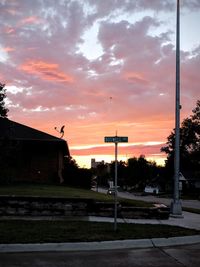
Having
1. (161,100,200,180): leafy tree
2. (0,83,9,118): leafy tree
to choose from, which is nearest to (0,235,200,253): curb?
(0,83,9,118): leafy tree

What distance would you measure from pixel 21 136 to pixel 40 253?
25.9 meters

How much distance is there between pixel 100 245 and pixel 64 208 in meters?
5.99

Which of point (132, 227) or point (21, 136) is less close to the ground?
point (21, 136)

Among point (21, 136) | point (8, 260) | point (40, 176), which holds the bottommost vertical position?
point (8, 260)

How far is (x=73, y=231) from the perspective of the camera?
43.4 feet

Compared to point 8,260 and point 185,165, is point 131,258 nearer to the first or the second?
point 8,260

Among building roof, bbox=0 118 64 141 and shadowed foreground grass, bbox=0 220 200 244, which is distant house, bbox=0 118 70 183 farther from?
shadowed foreground grass, bbox=0 220 200 244

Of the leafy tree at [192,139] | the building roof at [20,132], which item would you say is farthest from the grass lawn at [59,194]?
the leafy tree at [192,139]

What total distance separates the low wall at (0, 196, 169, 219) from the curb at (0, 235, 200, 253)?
4.74m

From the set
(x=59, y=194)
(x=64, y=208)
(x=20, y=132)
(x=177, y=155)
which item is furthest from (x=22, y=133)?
(x=64, y=208)

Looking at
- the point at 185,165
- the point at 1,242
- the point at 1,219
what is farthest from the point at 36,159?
the point at 185,165

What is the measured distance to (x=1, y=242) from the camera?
1128 centimetres

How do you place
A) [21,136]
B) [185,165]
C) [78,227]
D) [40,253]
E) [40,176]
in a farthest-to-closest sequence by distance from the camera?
[185,165] < [40,176] < [21,136] < [78,227] < [40,253]

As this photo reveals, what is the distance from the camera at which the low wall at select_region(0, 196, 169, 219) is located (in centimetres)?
1717
